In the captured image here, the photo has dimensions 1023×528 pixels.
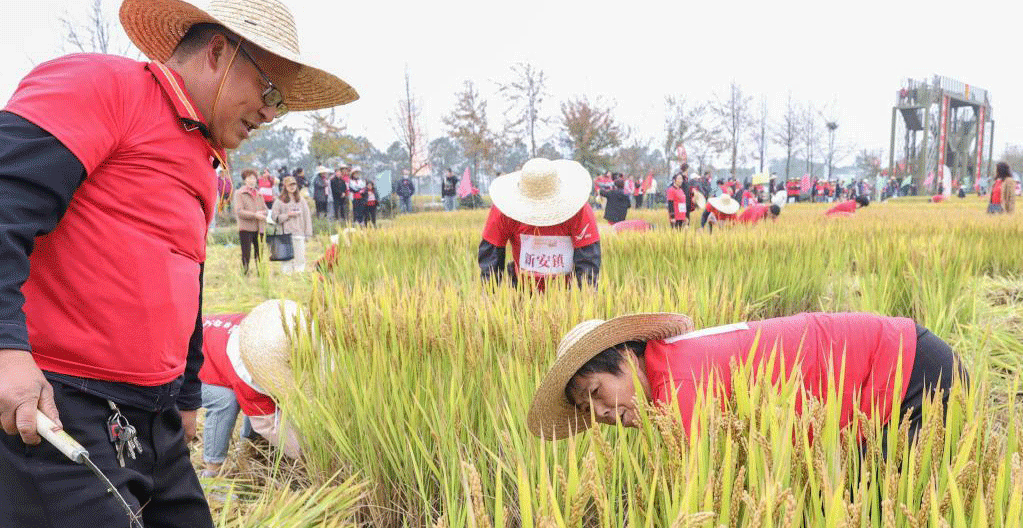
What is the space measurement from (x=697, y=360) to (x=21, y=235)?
1438 millimetres

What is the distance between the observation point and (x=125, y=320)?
119 centimetres

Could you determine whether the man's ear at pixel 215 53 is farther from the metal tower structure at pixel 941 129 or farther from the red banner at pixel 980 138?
the red banner at pixel 980 138

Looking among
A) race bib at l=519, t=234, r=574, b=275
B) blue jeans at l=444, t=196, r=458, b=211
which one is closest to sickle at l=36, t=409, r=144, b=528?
race bib at l=519, t=234, r=574, b=275

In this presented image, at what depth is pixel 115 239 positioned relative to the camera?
46.1 inches

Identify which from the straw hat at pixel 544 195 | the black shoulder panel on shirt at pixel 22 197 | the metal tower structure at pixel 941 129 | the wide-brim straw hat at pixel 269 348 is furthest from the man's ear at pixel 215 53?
the metal tower structure at pixel 941 129

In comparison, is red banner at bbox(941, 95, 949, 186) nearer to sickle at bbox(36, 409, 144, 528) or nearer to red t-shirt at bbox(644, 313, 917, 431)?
red t-shirt at bbox(644, 313, 917, 431)

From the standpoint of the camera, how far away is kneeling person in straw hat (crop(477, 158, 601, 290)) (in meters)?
3.66

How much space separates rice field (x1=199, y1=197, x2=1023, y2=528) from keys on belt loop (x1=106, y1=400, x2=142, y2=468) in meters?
0.61

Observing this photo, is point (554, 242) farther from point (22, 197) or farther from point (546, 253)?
point (22, 197)

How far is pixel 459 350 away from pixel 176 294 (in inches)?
43.8

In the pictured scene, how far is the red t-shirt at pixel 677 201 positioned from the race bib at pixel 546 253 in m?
7.34

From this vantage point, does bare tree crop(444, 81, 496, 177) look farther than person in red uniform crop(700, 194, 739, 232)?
Yes

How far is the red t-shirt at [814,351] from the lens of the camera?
173 centimetres

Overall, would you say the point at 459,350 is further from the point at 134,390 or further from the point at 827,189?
the point at 827,189
